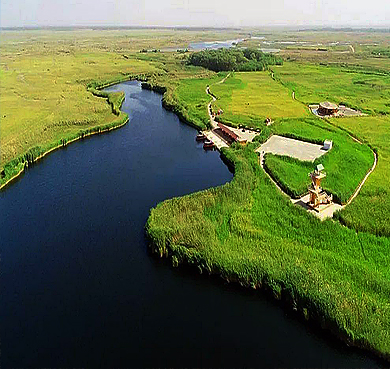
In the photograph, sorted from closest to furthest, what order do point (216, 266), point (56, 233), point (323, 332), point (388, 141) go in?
point (323, 332)
point (216, 266)
point (56, 233)
point (388, 141)

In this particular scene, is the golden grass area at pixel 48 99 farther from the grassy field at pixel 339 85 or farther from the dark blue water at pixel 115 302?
the grassy field at pixel 339 85

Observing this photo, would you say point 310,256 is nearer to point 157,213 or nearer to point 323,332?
point 323,332

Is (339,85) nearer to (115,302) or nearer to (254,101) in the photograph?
(254,101)

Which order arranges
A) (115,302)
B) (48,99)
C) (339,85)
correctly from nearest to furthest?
(115,302)
(48,99)
(339,85)

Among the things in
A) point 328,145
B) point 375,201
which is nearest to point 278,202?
point 375,201

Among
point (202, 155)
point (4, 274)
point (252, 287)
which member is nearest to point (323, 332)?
point (252, 287)

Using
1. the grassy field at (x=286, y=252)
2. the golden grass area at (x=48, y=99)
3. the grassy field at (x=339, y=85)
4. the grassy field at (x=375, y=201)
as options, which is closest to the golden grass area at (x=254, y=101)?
the grassy field at (x=339, y=85)

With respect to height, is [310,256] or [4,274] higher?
[310,256]
